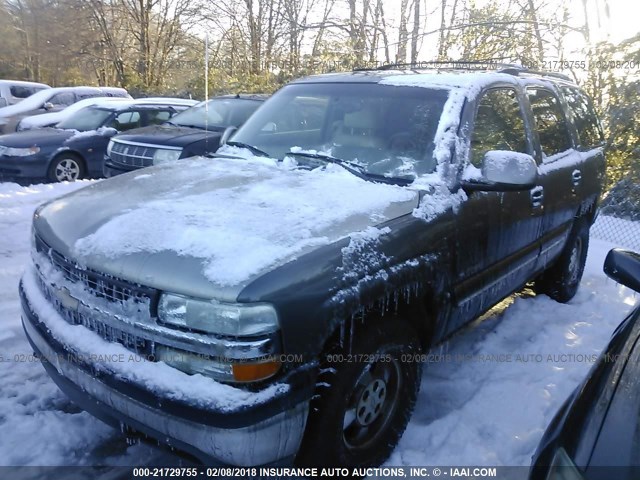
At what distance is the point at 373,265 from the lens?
2348 millimetres

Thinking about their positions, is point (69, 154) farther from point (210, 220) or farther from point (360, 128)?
point (210, 220)

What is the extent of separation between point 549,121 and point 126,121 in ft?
25.4

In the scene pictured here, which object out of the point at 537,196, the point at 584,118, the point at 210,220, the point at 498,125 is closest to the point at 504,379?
the point at 537,196

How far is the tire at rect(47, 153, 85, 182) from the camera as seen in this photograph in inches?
344

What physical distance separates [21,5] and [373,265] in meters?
37.4

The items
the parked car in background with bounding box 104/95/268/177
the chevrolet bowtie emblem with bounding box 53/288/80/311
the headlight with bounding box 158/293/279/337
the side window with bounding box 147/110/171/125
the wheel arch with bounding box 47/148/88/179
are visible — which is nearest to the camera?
the headlight with bounding box 158/293/279/337

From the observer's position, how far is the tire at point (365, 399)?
88.3 inches

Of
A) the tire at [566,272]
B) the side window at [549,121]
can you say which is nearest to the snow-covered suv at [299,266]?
the side window at [549,121]

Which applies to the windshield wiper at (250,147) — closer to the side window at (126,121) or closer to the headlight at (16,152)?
the headlight at (16,152)

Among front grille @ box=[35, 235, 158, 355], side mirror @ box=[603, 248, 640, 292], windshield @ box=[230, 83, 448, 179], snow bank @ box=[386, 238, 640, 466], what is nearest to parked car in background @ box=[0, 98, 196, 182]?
windshield @ box=[230, 83, 448, 179]

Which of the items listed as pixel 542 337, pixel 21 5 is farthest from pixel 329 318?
pixel 21 5

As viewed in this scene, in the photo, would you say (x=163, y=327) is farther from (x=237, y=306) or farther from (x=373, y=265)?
(x=373, y=265)

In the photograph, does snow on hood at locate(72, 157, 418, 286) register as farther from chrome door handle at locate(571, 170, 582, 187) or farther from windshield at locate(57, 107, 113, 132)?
windshield at locate(57, 107, 113, 132)

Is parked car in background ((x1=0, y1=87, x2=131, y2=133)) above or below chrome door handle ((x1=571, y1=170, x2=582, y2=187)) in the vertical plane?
above
